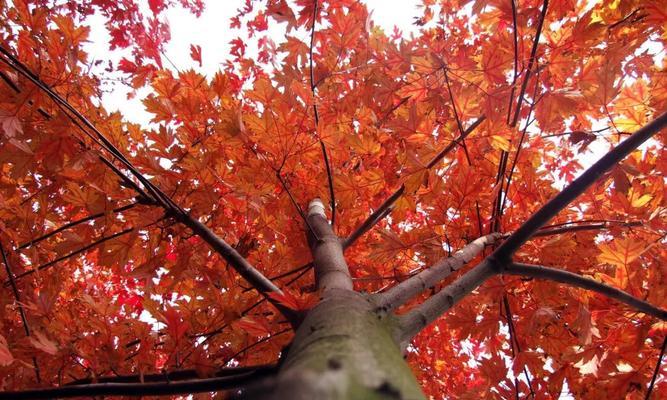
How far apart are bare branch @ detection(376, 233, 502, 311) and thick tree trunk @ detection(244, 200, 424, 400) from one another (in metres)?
0.07

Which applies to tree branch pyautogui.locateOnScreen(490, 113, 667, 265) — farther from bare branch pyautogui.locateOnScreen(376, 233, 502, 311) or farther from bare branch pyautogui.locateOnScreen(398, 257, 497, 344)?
bare branch pyautogui.locateOnScreen(376, 233, 502, 311)

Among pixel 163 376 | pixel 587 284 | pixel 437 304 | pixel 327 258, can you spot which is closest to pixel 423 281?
pixel 437 304

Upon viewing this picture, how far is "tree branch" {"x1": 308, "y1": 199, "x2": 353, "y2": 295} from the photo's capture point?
128 centimetres

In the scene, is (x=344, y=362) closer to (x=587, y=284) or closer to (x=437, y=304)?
(x=437, y=304)

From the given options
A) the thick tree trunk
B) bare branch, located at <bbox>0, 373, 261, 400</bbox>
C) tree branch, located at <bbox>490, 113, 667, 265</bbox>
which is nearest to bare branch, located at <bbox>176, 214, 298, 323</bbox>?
the thick tree trunk

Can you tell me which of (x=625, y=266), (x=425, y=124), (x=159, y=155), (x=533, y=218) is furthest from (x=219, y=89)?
(x=625, y=266)

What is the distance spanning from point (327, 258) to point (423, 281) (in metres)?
0.39

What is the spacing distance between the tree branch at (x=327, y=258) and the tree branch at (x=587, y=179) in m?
0.57

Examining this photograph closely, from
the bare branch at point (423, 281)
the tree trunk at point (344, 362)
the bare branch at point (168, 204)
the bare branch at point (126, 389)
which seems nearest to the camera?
the tree trunk at point (344, 362)

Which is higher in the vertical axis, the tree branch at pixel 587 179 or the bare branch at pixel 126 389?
the tree branch at pixel 587 179

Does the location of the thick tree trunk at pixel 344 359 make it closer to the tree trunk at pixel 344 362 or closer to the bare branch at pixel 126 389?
the tree trunk at pixel 344 362

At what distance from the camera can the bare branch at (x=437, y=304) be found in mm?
1065

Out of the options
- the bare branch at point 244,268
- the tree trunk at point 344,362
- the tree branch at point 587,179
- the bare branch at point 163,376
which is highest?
the bare branch at point 244,268

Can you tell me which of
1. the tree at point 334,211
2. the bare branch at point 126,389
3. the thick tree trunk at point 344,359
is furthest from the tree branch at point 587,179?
the bare branch at point 126,389
